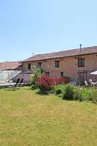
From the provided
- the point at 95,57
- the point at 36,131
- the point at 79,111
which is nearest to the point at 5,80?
the point at 95,57

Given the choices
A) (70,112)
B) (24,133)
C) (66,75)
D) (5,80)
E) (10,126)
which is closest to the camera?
(24,133)

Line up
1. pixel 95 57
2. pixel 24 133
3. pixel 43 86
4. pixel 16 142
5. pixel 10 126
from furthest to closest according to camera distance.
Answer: pixel 95 57 < pixel 43 86 < pixel 10 126 < pixel 24 133 < pixel 16 142

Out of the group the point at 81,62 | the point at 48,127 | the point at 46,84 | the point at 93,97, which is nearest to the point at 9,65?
the point at 81,62

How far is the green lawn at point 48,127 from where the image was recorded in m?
6.96

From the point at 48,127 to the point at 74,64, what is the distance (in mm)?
24314

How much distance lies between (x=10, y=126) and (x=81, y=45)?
29.2 metres

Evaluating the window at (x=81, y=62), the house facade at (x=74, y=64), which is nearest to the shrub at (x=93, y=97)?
the house facade at (x=74, y=64)

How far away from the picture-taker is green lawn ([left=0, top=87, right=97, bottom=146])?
22.8 ft

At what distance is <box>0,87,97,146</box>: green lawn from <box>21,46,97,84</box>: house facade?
1830 cm

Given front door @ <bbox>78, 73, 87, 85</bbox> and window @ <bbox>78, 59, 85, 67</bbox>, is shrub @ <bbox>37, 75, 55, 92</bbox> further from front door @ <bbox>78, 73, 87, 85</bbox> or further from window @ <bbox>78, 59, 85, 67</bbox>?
window @ <bbox>78, 59, 85, 67</bbox>

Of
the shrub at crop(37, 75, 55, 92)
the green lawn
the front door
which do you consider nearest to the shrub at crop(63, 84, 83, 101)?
the green lawn

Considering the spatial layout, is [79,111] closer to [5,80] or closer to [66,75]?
[66,75]

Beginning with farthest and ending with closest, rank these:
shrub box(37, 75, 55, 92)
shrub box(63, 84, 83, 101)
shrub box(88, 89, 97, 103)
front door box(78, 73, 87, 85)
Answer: front door box(78, 73, 87, 85) < shrub box(37, 75, 55, 92) < shrub box(63, 84, 83, 101) < shrub box(88, 89, 97, 103)

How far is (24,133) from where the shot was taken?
771 centimetres
